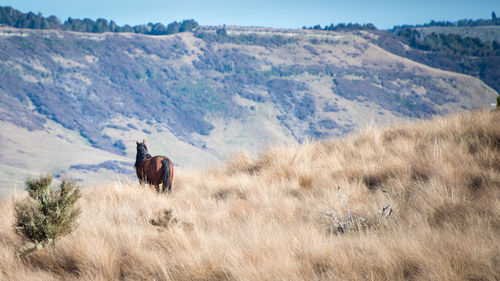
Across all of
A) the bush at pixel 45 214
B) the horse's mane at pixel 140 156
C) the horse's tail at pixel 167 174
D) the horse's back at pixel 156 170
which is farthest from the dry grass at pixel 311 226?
the horse's mane at pixel 140 156

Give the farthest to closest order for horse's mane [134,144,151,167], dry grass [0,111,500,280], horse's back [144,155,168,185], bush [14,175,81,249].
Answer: horse's mane [134,144,151,167]
horse's back [144,155,168,185]
bush [14,175,81,249]
dry grass [0,111,500,280]

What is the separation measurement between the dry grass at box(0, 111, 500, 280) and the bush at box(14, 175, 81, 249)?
0.12 meters

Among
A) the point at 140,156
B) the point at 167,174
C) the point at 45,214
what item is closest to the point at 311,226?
the point at 45,214

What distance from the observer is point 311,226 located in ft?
10.7

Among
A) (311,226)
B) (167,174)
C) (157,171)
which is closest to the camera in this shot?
(311,226)

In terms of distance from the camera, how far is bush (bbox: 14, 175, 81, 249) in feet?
10.6

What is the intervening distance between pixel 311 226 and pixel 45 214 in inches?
99.2

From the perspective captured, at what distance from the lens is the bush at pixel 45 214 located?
3.23 m

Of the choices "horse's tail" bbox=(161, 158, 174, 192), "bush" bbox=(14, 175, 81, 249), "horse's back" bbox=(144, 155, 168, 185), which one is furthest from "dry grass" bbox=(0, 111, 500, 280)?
"horse's back" bbox=(144, 155, 168, 185)

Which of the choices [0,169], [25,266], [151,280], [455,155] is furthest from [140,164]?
[0,169]

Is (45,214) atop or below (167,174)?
atop

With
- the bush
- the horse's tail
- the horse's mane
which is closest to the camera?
the bush

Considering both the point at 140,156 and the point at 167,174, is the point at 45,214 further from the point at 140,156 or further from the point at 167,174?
the point at 140,156

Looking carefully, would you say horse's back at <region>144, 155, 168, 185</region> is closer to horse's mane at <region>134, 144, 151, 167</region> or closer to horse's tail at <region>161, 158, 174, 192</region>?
horse's tail at <region>161, 158, 174, 192</region>
